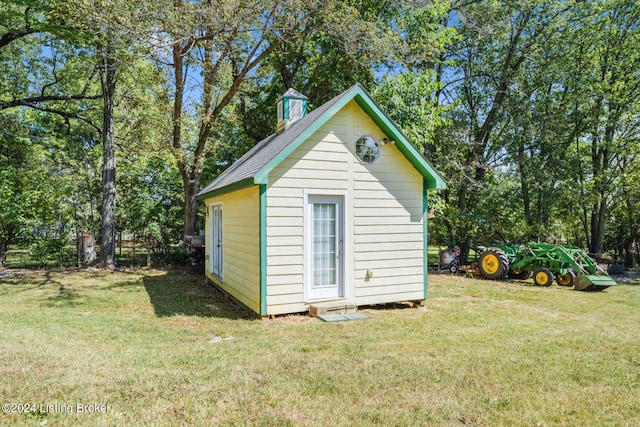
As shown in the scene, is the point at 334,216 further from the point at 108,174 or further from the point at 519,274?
the point at 108,174

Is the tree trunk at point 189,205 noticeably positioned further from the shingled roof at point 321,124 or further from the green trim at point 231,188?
the shingled roof at point 321,124

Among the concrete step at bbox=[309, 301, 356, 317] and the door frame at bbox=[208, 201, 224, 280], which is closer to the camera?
the concrete step at bbox=[309, 301, 356, 317]

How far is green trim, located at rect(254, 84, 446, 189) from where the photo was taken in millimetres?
6902

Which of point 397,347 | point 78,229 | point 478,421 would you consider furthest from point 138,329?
point 78,229

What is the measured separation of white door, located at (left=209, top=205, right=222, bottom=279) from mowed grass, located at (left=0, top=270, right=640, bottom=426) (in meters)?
2.11

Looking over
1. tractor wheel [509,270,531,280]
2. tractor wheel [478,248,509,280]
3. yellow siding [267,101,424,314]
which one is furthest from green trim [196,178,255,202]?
tractor wheel [509,270,531,280]

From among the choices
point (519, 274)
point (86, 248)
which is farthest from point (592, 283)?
point (86, 248)

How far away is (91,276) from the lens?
42.4 feet

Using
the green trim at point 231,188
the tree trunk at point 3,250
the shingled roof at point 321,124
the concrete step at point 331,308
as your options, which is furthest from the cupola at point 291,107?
the tree trunk at point 3,250

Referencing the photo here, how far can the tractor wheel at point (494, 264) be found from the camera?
12.9 m

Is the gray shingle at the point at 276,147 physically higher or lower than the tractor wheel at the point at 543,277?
higher

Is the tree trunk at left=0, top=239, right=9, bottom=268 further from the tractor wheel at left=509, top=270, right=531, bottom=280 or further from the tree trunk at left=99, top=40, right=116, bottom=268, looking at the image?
the tractor wheel at left=509, top=270, right=531, bottom=280

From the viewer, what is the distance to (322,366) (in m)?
4.66

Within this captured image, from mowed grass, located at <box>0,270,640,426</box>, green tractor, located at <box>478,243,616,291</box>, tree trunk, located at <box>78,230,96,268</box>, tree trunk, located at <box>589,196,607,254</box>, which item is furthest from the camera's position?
tree trunk, located at <box>589,196,607,254</box>
